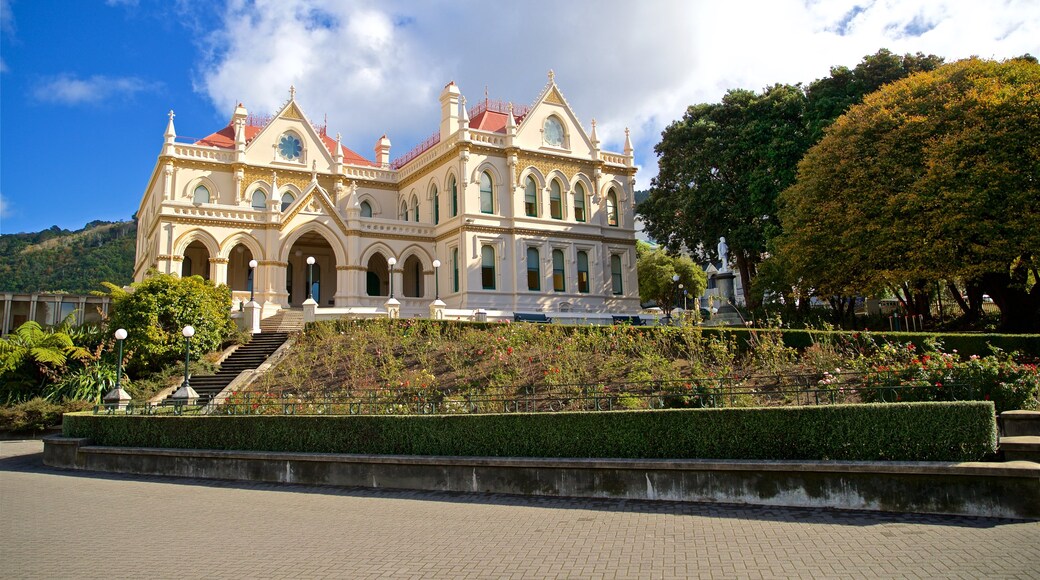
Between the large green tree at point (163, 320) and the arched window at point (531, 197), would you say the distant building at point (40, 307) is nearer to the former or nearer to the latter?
the large green tree at point (163, 320)

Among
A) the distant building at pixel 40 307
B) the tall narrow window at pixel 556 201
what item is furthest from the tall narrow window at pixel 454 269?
the distant building at pixel 40 307

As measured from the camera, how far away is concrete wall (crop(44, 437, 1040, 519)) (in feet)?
29.7

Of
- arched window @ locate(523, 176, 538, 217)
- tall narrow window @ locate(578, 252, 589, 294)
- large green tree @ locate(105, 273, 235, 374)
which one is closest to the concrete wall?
large green tree @ locate(105, 273, 235, 374)

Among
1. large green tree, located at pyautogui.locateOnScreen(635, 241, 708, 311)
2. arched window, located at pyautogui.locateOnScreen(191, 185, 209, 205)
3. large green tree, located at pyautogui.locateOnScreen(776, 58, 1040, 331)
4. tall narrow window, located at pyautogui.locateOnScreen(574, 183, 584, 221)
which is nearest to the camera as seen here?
large green tree, located at pyautogui.locateOnScreen(776, 58, 1040, 331)

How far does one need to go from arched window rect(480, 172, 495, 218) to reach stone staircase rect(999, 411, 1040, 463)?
2787 centimetres

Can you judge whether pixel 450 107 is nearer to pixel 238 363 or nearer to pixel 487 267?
pixel 487 267

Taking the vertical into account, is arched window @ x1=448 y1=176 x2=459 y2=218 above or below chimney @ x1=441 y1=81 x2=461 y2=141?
below

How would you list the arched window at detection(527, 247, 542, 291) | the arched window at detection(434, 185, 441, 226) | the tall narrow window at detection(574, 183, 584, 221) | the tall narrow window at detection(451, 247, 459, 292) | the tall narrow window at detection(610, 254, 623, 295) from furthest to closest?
1. the tall narrow window at detection(610, 254, 623, 295)
2. the tall narrow window at detection(574, 183, 584, 221)
3. the arched window at detection(434, 185, 441, 226)
4. the arched window at detection(527, 247, 542, 291)
5. the tall narrow window at detection(451, 247, 459, 292)

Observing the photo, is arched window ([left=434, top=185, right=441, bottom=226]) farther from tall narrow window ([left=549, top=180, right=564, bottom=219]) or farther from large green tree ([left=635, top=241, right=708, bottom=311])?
large green tree ([left=635, top=241, right=708, bottom=311])

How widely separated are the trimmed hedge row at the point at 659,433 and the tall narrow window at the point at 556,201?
25.4 meters

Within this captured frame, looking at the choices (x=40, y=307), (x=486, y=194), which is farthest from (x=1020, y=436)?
(x=40, y=307)

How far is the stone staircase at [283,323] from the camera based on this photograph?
27.5 metres

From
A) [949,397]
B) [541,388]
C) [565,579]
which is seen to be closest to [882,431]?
[949,397]

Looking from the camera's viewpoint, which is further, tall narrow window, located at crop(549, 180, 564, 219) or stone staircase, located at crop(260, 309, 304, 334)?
tall narrow window, located at crop(549, 180, 564, 219)
